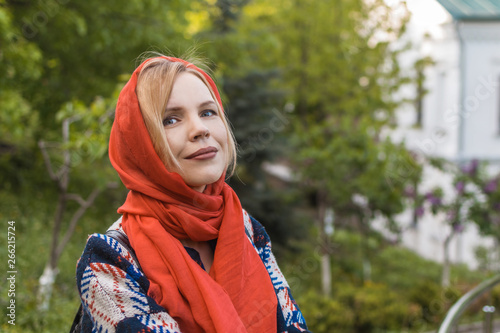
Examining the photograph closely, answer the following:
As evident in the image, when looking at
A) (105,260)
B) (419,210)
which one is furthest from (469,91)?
(105,260)

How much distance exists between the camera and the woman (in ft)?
4.40

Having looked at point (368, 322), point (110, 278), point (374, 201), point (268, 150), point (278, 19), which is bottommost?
point (368, 322)

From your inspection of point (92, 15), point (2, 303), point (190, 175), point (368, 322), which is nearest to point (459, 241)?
point (368, 322)

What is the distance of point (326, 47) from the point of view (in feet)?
48.3

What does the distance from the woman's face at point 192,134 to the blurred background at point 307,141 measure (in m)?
2.74

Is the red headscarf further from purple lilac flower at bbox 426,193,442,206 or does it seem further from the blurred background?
purple lilac flower at bbox 426,193,442,206

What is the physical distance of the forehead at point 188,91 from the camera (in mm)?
1548

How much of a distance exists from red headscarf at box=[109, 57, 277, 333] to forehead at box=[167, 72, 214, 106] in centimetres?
7

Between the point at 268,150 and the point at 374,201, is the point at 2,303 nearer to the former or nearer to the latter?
the point at 268,150

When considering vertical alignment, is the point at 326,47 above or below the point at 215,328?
above

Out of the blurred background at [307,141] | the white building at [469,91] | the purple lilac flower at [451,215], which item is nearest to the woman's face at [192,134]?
the blurred background at [307,141]

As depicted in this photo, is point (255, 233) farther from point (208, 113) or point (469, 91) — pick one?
point (469, 91)

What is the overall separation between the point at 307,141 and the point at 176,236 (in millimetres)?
10337

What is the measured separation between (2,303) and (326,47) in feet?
39.8
